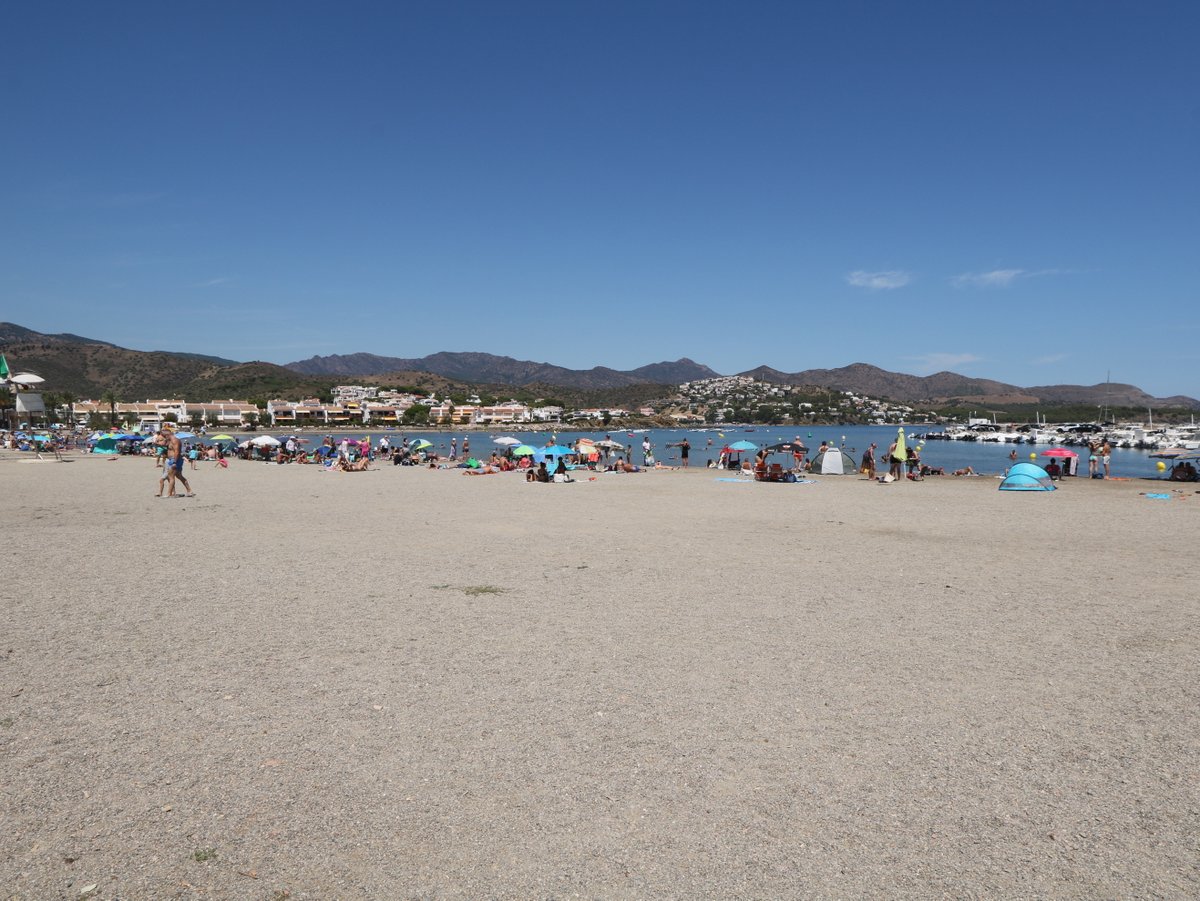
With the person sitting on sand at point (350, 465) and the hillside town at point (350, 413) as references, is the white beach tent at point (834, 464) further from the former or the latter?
the hillside town at point (350, 413)

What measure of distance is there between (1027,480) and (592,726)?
21687 millimetres

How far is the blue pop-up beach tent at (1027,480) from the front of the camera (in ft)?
72.0

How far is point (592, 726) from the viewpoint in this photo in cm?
451

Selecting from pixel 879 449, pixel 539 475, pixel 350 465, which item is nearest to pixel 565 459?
pixel 539 475

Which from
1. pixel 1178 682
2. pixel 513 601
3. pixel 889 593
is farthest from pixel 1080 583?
pixel 513 601

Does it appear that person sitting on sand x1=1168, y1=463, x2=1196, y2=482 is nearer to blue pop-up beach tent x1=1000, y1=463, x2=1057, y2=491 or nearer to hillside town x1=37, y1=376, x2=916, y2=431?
blue pop-up beach tent x1=1000, y1=463, x2=1057, y2=491

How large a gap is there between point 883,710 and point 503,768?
2.48 meters

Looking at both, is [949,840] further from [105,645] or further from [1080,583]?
[1080,583]

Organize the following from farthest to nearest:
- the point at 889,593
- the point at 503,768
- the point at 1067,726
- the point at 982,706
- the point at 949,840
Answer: the point at 889,593 → the point at 982,706 → the point at 1067,726 → the point at 503,768 → the point at 949,840

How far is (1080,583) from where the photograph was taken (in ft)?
28.7

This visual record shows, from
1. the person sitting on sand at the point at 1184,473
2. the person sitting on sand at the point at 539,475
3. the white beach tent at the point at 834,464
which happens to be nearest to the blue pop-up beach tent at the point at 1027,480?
the white beach tent at the point at 834,464

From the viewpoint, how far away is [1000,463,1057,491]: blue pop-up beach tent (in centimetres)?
2195

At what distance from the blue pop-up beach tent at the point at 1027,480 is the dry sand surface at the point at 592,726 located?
12622 millimetres

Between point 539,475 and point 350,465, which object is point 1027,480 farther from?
point 350,465
